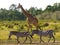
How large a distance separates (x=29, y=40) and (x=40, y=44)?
1.78 m

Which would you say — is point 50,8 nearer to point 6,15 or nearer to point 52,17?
point 52,17

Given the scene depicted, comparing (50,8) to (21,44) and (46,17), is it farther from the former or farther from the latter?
(21,44)

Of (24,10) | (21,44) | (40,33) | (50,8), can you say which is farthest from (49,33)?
(50,8)

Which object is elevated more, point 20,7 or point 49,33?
point 20,7

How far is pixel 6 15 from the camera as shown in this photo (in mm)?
70062

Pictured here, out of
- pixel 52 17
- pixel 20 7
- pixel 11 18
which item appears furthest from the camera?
pixel 52 17

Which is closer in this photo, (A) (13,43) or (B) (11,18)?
(A) (13,43)

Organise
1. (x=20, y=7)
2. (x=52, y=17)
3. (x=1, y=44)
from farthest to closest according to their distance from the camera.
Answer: (x=52, y=17)
(x=20, y=7)
(x=1, y=44)

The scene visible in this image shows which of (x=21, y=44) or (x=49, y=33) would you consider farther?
(x=49, y=33)

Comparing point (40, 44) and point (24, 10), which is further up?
point (24, 10)

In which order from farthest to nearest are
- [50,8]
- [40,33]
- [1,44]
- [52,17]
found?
[50,8] → [52,17] → [40,33] → [1,44]

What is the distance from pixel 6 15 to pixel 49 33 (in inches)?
2113

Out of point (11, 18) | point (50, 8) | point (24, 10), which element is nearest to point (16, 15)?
point (11, 18)

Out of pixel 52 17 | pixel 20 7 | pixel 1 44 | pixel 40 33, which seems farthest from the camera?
pixel 52 17
